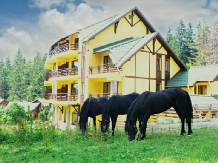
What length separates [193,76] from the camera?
28.1 metres

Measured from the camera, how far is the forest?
5326 centimetres

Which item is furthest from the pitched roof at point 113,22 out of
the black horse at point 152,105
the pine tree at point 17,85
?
the pine tree at point 17,85

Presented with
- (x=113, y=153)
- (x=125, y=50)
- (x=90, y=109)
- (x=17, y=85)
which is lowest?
(x=113, y=153)

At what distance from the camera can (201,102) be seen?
83.5 feet

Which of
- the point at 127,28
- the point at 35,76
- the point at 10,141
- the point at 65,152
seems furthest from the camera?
the point at 35,76

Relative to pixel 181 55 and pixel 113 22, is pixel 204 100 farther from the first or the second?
pixel 181 55

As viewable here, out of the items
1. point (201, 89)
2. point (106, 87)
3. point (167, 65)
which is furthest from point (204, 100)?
point (106, 87)

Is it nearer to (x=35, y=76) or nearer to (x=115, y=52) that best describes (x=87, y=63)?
(x=115, y=52)

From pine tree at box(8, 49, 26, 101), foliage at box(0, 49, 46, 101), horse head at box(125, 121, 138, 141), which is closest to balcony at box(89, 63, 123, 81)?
horse head at box(125, 121, 138, 141)

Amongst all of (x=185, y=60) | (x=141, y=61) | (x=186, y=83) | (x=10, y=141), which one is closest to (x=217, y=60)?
(x=185, y=60)

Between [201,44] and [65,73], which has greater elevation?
[201,44]

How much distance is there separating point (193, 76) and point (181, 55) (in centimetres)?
3090

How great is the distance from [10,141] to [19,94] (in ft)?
238

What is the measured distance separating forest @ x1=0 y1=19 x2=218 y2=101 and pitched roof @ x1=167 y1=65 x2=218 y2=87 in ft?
75.3
